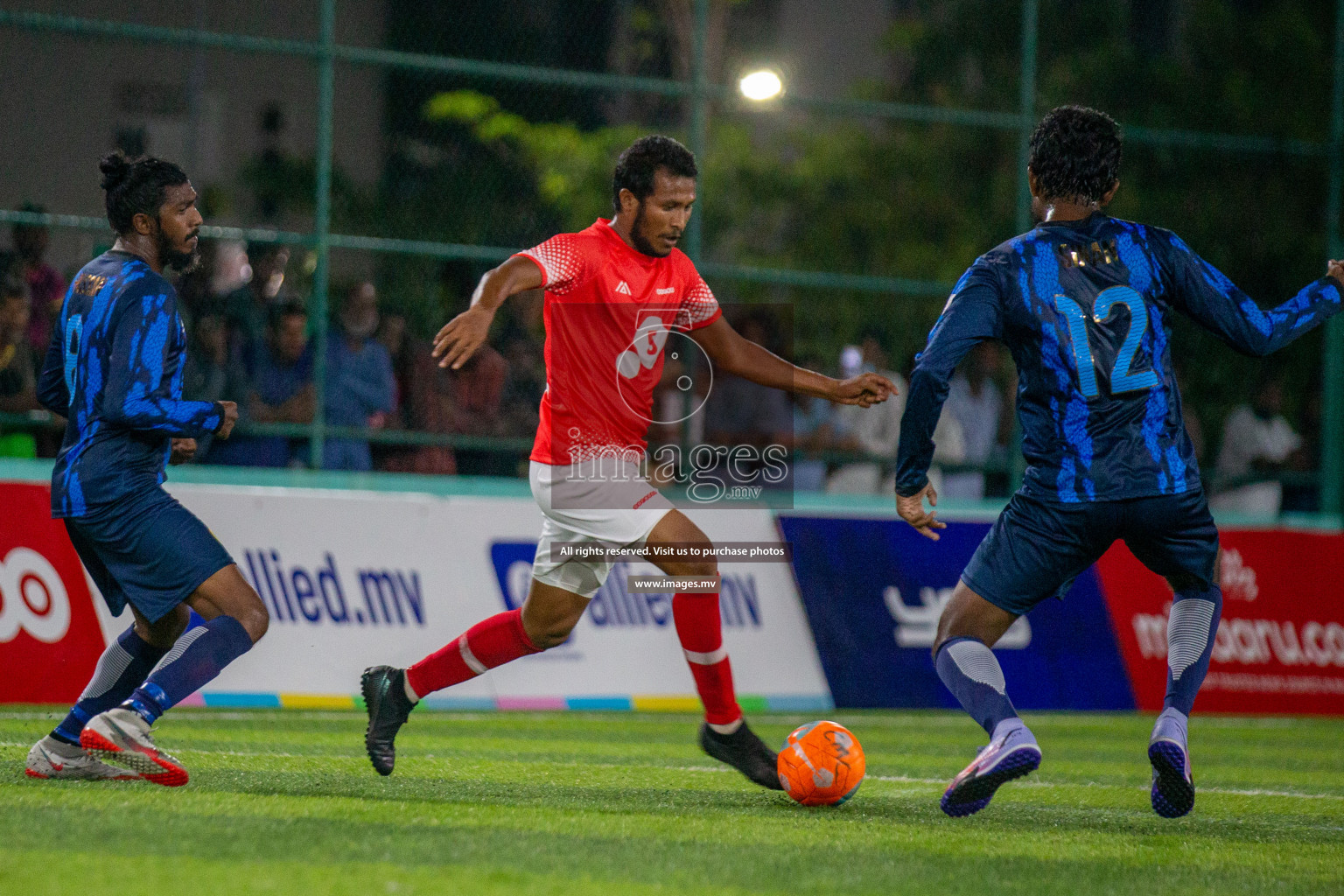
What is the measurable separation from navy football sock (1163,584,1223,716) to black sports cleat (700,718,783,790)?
4.65ft

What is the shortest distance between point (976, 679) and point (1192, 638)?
0.83m

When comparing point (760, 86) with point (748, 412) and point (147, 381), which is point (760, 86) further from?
point (147, 381)

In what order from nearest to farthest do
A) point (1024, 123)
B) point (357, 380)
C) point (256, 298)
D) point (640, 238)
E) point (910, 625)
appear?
point (640, 238) < point (256, 298) < point (357, 380) < point (910, 625) < point (1024, 123)

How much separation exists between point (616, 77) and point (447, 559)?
12.4ft

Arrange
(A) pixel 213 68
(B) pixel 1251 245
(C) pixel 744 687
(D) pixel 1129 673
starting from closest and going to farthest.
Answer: (C) pixel 744 687 < (D) pixel 1129 673 < (B) pixel 1251 245 < (A) pixel 213 68

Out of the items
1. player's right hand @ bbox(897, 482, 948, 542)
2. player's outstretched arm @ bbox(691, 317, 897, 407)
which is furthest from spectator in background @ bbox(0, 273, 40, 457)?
player's right hand @ bbox(897, 482, 948, 542)

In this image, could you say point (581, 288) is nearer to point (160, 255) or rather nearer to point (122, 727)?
point (160, 255)

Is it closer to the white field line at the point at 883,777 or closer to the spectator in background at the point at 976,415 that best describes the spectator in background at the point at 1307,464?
the spectator in background at the point at 976,415

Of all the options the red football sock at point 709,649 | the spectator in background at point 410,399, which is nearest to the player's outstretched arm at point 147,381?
the red football sock at point 709,649

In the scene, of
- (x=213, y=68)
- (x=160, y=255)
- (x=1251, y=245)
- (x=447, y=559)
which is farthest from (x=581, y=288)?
(x=213, y=68)

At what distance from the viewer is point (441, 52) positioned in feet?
37.0

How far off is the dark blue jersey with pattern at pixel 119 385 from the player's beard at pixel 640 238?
5.24 feet

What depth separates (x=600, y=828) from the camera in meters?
4.89

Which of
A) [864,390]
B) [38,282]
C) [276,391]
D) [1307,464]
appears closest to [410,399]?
[276,391]
